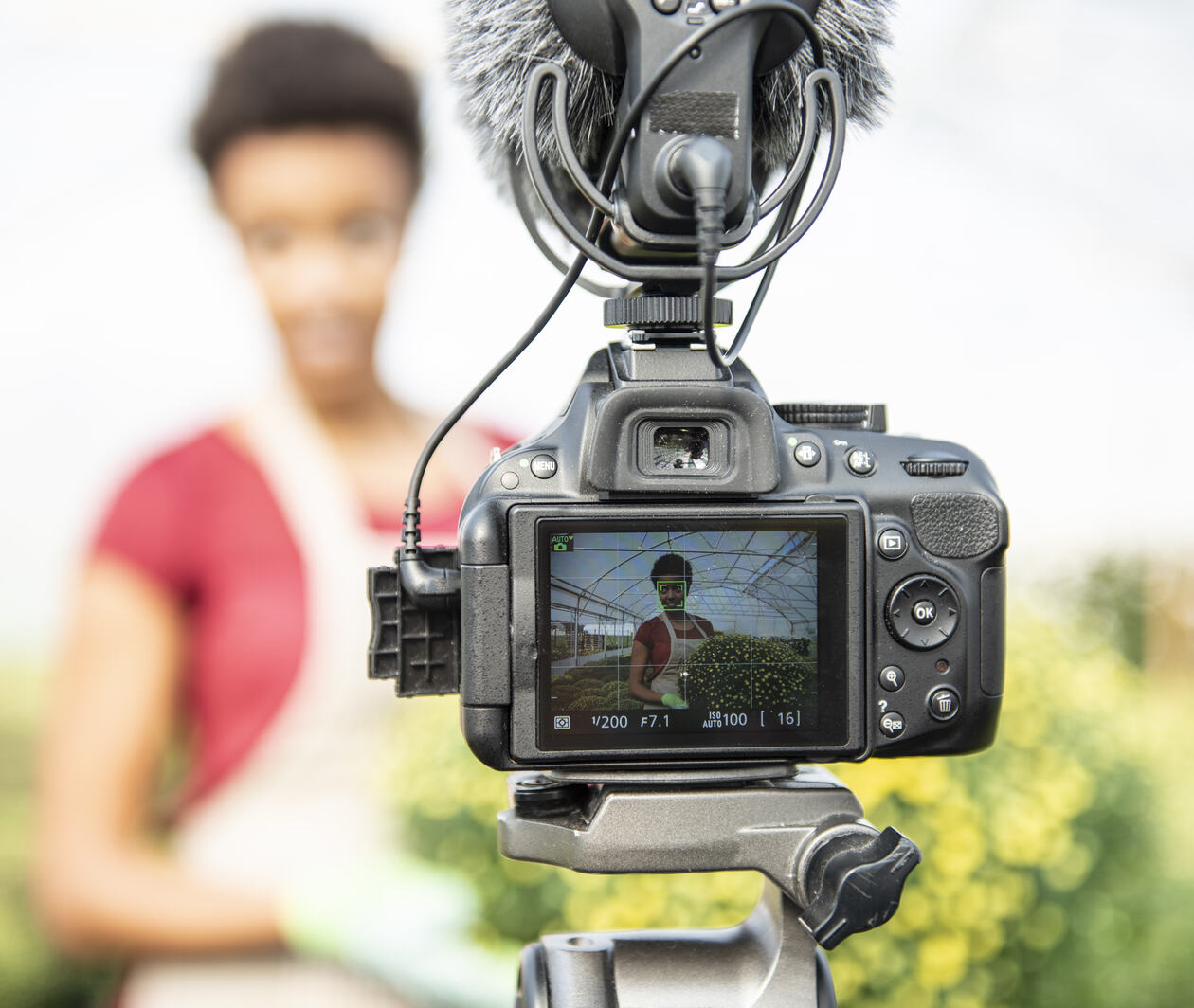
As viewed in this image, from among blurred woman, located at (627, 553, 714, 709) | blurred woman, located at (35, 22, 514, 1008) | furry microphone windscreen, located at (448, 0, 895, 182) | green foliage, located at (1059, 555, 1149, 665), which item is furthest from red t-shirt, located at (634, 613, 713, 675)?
green foliage, located at (1059, 555, 1149, 665)

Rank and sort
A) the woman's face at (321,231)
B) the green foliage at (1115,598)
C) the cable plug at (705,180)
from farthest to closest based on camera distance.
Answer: the green foliage at (1115,598)
the woman's face at (321,231)
the cable plug at (705,180)

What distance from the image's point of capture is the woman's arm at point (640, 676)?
78cm

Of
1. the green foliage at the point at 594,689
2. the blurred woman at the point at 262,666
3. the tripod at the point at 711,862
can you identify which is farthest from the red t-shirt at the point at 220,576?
the green foliage at the point at 594,689

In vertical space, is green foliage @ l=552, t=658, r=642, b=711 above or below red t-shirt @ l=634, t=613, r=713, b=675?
below

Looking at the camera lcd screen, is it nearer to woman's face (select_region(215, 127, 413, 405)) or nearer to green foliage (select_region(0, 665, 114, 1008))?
woman's face (select_region(215, 127, 413, 405))

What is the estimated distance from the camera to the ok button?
0.82 meters

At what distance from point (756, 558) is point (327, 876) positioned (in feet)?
4.08

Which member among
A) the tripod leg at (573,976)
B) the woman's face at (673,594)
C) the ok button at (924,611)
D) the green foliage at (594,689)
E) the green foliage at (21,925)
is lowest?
the green foliage at (21,925)

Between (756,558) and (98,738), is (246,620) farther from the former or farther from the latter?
(756,558)

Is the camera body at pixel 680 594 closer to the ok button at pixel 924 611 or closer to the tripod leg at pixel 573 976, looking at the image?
the ok button at pixel 924 611

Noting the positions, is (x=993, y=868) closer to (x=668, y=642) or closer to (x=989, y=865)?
(x=989, y=865)

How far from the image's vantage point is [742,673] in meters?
0.79

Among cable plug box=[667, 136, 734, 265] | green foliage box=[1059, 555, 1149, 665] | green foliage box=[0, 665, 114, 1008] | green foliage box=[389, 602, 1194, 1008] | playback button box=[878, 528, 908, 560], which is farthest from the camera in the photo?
green foliage box=[1059, 555, 1149, 665]

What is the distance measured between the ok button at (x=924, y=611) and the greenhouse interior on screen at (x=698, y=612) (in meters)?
0.09
